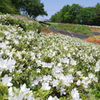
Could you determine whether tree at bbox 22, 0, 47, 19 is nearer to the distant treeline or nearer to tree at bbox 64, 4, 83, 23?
tree at bbox 64, 4, 83, 23

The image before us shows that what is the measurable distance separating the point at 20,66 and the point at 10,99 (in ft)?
3.17

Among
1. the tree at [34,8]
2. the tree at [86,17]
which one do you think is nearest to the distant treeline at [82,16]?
the tree at [86,17]

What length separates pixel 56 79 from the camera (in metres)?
2.03

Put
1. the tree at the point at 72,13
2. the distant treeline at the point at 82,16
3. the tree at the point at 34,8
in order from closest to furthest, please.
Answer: the tree at the point at 34,8
the distant treeline at the point at 82,16
the tree at the point at 72,13

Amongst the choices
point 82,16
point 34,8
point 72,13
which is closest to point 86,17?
point 82,16

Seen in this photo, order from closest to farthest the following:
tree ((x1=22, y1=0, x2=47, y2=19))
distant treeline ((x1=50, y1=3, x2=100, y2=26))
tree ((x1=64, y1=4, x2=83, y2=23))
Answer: tree ((x1=22, y1=0, x2=47, y2=19))
distant treeline ((x1=50, y1=3, x2=100, y2=26))
tree ((x1=64, y1=4, x2=83, y2=23))

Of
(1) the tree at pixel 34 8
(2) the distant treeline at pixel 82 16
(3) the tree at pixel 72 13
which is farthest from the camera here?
(3) the tree at pixel 72 13

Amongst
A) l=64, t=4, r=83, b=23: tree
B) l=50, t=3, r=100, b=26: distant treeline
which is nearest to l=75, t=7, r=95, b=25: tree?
l=50, t=3, r=100, b=26: distant treeline

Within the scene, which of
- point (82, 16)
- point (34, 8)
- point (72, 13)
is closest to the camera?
point (34, 8)

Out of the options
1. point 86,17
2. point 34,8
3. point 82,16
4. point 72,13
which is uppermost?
point 34,8

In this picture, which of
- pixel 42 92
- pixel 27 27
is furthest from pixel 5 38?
pixel 27 27

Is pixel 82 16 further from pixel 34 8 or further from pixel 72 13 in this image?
pixel 34 8

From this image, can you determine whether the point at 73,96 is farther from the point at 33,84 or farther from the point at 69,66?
the point at 69,66

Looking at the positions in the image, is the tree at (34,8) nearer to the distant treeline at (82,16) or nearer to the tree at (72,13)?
the tree at (72,13)
